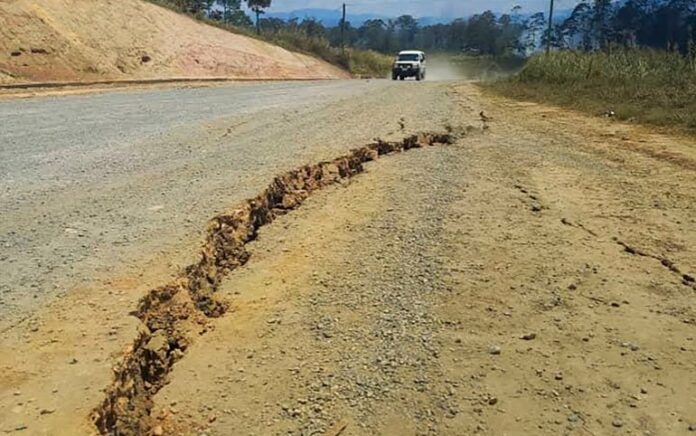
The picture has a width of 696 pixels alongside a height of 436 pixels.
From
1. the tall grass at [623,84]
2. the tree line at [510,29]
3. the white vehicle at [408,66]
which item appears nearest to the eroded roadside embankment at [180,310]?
the tall grass at [623,84]

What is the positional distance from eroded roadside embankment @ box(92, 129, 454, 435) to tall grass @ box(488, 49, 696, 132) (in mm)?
6938

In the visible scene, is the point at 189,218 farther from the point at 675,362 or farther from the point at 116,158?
the point at 675,362

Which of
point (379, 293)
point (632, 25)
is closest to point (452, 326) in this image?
point (379, 293)

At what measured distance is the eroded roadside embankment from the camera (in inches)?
104

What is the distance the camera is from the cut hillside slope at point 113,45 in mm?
22203

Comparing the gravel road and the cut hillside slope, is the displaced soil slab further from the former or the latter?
the cut hillside slope

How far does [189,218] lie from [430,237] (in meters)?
A: 1.81

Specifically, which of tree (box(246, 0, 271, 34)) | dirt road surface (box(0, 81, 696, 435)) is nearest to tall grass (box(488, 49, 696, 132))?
dirt road surface (box(0, 81, 696, 435))

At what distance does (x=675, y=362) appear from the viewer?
2.99 m

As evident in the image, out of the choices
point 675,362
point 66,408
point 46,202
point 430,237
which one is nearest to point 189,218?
point 46,202

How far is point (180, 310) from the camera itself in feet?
11.7

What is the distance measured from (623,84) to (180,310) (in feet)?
45.6

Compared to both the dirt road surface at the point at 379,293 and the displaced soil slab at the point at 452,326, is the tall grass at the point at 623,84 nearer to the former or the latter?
the dirt road surface at the point at 379,293

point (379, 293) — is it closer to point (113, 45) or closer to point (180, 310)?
point (180, 310)
